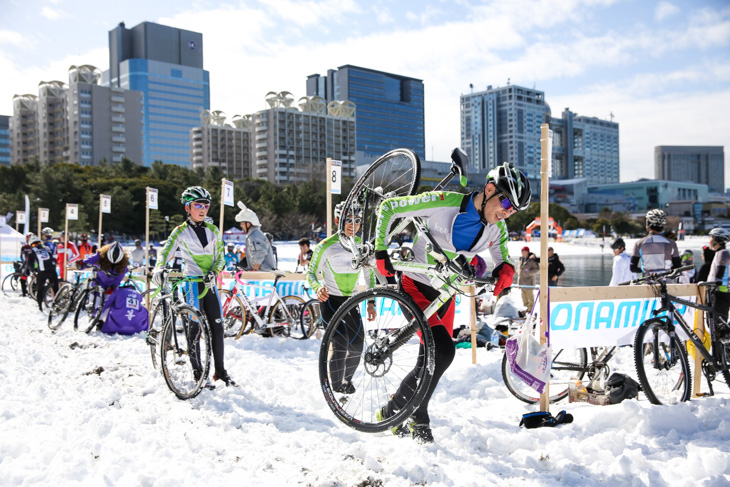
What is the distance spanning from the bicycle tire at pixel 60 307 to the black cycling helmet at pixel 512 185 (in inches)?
351

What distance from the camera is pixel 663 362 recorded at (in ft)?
15.7

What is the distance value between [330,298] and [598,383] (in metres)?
2.64

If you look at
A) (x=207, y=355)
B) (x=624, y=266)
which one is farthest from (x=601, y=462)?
(x=624, y=266)

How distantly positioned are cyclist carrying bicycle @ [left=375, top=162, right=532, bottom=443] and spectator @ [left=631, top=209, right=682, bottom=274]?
12.2 feet

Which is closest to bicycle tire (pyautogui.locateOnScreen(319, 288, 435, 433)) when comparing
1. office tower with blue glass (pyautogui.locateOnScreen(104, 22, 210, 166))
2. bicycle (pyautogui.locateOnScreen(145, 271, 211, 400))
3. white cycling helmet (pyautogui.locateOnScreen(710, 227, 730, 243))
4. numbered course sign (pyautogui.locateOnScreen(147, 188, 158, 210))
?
bicycle (pyautogui.locateOnScreen(145, 271, 211, 400))

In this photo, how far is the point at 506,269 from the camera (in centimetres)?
387

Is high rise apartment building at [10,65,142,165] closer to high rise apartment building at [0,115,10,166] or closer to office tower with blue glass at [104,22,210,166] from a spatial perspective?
high rise apartment building at [0,115,10,166]

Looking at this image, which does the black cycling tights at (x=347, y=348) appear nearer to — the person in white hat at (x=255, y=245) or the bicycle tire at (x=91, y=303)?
the person in white hat at (x=255, y=245)

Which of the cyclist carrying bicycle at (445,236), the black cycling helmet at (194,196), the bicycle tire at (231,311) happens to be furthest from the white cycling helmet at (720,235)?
the bicycle tire at (231,311)

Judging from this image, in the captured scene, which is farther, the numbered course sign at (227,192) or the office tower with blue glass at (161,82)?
the office tower with blue glass at (161,82)

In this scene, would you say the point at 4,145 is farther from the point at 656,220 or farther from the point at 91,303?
the point at 656,220

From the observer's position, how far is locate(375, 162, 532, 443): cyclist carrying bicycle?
3.76m

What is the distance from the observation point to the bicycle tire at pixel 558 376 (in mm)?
5109

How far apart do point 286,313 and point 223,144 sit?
144325 millimetres
